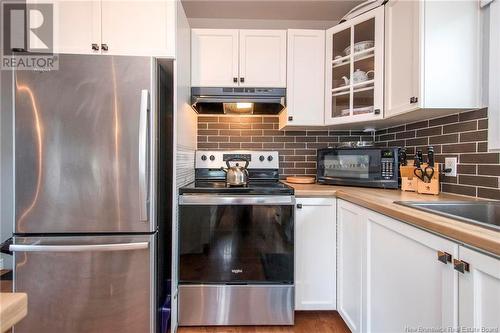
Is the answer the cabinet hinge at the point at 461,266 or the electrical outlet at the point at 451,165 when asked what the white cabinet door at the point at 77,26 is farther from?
the electrical outlet at the point at 451,165

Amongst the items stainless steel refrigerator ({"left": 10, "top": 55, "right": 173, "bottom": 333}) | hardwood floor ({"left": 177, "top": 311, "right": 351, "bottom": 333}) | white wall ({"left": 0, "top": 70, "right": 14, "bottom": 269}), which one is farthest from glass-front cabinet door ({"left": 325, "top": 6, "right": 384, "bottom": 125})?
white wall ({"left": 0, "top": 70, "right": 14, "bottom": 269})

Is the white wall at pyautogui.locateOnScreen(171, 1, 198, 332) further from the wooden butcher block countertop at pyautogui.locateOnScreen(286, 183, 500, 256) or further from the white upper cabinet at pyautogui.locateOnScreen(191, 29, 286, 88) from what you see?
the wooden butcher block countertop at pyautogui.locateOnScreen(286, 183, 500, 256)

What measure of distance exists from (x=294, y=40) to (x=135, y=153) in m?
1.46

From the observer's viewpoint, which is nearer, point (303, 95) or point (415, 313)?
point (415, 313)

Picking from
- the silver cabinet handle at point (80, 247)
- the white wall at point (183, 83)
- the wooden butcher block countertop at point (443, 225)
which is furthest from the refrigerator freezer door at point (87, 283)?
the wooden butcher block countertop at point (443, 225)

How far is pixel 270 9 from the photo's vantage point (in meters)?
2.13

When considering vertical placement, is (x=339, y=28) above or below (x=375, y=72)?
above

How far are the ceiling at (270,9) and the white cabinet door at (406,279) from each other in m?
1.74

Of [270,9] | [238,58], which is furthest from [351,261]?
[270,9]

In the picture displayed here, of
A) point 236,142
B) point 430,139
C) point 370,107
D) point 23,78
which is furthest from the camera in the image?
point 236,142

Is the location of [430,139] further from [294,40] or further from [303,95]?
[294,40]

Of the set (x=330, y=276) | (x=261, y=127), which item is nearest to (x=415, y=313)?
(x=330, y=276)

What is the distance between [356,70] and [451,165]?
0.88m

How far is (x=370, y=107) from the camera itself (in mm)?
1780
